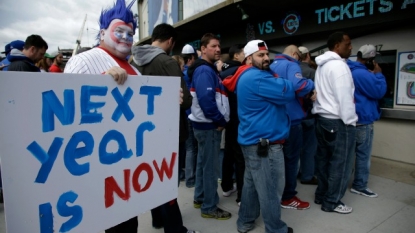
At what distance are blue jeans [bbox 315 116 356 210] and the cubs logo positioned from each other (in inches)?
127

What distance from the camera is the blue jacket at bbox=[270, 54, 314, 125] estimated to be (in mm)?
2875

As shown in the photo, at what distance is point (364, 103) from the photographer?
3486mm

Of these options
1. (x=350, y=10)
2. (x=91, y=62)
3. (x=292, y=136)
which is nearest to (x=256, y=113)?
(x=292, y=136)

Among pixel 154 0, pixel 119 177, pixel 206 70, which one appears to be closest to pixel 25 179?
pixel 119 177

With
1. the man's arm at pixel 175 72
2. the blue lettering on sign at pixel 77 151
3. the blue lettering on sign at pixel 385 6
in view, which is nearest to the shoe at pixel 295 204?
the man's arm at pixel 175 72

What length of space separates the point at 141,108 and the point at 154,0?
1489 cm

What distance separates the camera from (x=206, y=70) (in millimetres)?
3004

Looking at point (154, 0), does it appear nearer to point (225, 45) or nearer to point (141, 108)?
point (225, 45)

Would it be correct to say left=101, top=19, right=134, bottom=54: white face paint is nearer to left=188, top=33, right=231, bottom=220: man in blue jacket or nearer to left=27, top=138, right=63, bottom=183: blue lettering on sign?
left=27, top=138, right=63, bottom=183: blue lettering on sign

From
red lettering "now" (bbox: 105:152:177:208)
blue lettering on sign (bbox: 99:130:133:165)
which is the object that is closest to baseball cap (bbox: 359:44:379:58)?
red lettering "now" (bbox: 105:152:177:208)

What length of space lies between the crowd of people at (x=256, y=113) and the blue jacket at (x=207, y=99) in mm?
10

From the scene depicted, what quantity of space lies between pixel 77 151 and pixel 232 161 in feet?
8.42

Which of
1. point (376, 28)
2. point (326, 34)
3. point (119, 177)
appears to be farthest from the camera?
point (326, 34)

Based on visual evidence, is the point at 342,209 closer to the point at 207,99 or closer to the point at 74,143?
the point at 207,99
